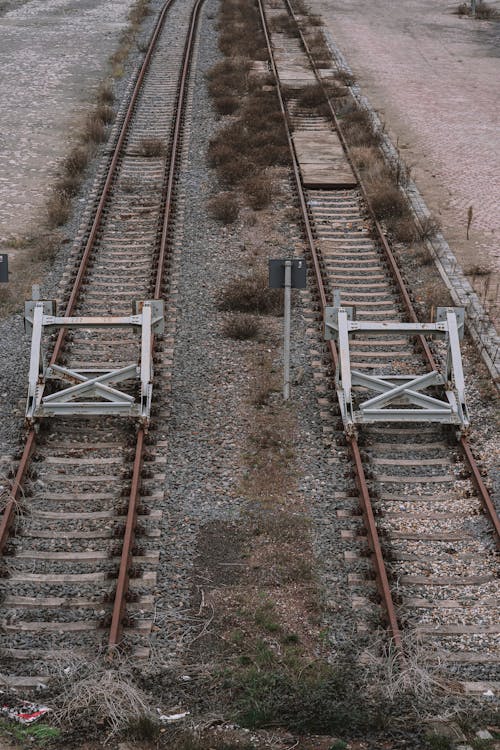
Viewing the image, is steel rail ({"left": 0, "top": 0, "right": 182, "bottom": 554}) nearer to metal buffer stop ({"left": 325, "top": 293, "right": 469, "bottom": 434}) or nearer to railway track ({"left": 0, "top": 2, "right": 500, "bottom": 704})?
railway track ({"left": 0, "top": 2, "right": 500, "bottom": 704})

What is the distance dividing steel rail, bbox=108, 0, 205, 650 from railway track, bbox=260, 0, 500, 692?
2.24 meters

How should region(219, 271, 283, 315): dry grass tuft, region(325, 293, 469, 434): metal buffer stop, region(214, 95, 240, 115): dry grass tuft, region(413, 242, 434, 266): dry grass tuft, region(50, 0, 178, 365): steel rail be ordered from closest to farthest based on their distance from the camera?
region(325, 293, 469, 434): metal buffer stop
region(50, 0, 178, 365): steel rail
region(219, 271, 283, 315): dry grass tuft
region(413, 242, 434, 266): dry grass tuft
region(214, 95, 240, 115): dry grass tuft

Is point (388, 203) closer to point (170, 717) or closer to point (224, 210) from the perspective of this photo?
point (224, 210)

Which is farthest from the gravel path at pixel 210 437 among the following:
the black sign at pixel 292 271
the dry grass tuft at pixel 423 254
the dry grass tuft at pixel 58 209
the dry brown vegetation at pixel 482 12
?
the dry brown vegetation at pixel 482 12

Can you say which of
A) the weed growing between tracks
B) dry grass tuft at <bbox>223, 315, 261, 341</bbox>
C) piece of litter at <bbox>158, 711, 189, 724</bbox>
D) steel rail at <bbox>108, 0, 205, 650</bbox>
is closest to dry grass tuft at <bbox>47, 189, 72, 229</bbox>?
the weed growing between tracks

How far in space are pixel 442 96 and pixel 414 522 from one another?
2262 centimetres

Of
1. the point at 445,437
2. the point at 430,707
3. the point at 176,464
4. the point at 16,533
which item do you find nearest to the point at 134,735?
the point at 430,707

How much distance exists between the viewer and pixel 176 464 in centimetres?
1092

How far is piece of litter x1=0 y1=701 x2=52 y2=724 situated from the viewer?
287 inches

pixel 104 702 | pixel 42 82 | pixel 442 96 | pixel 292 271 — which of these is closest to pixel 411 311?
pixel 292 271

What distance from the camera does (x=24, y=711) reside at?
7375mm

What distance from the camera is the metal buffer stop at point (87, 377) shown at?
11500 mm

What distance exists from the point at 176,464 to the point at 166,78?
21.2 metres

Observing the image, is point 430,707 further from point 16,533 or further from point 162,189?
point 162,189
